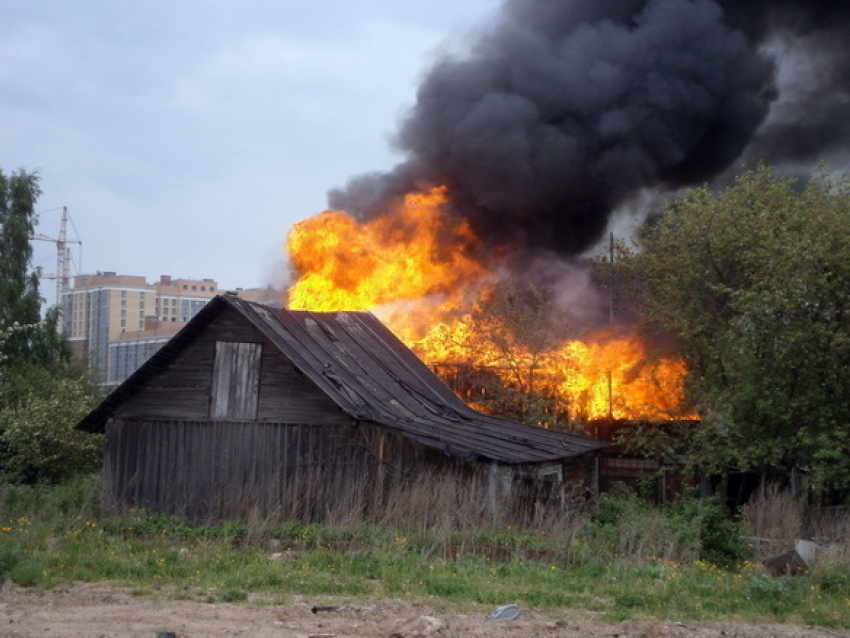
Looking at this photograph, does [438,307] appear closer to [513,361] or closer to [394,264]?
[394,264]

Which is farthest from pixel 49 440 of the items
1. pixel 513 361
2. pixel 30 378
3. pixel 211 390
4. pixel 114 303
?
pixel 114 303

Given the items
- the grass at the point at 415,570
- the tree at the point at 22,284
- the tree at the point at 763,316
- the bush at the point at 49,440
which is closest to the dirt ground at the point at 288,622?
the grass at the point at 415,570

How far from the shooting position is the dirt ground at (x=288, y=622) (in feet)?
27.4

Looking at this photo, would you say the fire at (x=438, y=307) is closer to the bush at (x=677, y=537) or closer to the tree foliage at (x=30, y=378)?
the tree foliage at (x=30, y=378)

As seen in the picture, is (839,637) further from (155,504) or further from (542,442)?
(155,504)

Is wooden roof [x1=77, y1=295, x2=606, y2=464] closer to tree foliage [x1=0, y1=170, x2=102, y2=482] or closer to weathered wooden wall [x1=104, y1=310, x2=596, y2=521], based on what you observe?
weathered wooden wall [x1=104, y1=310, x2=596, y2=521]

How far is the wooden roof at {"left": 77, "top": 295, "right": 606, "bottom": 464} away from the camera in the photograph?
711 inches

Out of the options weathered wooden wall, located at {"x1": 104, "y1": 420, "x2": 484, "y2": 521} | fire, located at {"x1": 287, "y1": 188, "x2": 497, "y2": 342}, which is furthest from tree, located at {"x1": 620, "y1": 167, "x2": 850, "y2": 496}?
fire, located at {"x1": 287, "y1": 188, "x2": 497, "y2": 342}

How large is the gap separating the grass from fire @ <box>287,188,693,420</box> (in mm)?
11235

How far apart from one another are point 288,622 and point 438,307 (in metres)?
18.8

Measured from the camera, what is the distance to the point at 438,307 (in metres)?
27.3

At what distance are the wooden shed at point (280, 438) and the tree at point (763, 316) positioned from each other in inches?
129

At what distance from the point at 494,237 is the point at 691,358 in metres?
8.04

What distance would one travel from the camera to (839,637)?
9070 mm
